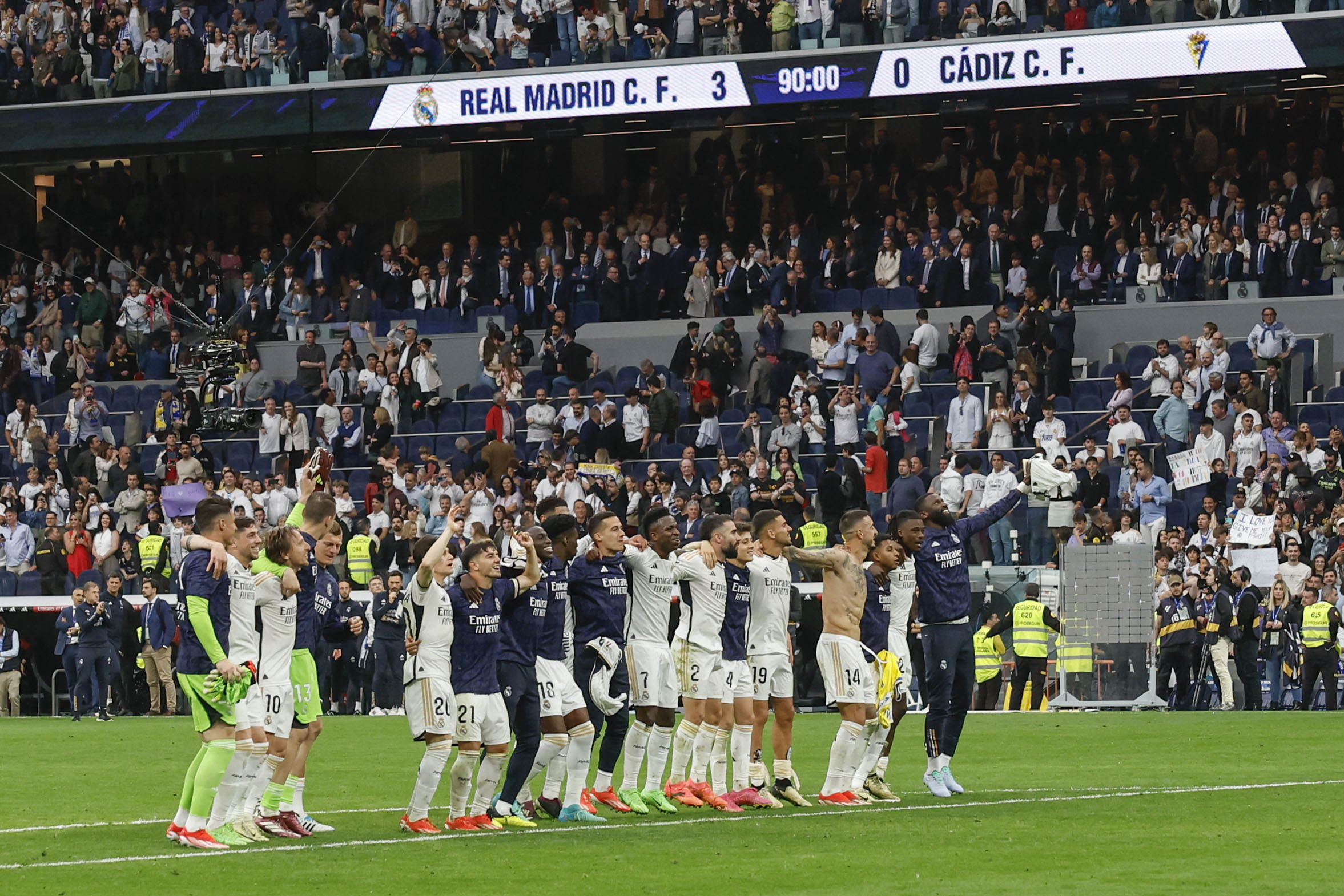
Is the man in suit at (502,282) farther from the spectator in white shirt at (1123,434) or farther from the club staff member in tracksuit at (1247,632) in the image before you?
the club staff member in tracksuit at (1247,632)

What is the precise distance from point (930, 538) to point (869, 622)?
0.72 meters

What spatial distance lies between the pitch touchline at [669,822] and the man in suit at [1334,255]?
1636 centimetres

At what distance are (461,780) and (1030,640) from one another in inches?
507

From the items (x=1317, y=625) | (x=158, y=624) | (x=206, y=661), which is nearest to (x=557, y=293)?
(x=158, y=624)

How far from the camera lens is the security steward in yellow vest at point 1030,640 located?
77.3 ft

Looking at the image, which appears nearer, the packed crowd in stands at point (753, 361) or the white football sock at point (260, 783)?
the white football sock at point (260, 783)

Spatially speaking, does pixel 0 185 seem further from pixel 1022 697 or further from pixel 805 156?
pixel 1022 697

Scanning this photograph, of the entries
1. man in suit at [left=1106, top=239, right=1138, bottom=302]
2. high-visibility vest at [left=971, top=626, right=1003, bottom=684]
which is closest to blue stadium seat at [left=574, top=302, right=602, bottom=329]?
man in suit at [left=1106, top=239, right=1138, bottom=302]

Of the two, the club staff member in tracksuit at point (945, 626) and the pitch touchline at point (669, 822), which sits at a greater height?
the club staff member in tracksuit at point (945, 626)

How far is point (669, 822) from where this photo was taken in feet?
40.7

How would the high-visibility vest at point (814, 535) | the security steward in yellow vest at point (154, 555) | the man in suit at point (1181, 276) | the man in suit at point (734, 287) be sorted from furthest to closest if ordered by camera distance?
the man in suit at point (734, 287) < the man in suit at point (1181, 276) < the security steward in yellow vest at point (154, 555) < the high-visibility vest at point (814, 535)

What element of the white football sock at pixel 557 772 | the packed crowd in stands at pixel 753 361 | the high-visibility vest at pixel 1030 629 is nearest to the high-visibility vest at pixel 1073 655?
the high-visibility vest at pixel 1030 629

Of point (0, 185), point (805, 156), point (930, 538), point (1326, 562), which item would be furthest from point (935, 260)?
point (0, 185)

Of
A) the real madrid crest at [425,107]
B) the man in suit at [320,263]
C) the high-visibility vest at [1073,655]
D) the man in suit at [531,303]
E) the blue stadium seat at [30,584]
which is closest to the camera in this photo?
the high-visibility vest at [1073,655]
